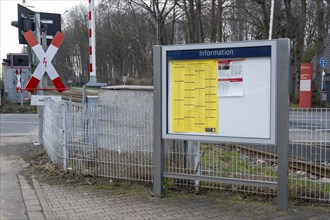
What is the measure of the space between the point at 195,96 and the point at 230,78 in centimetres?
52

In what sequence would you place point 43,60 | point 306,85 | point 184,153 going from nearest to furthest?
point 184,153 < point 43,60 < point 306,85

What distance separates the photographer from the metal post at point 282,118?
5094mm

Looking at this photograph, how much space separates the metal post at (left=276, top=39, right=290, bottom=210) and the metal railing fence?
38cm

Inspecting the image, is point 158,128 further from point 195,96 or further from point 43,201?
point 43,201

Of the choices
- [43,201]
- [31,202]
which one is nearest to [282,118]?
[43,201]

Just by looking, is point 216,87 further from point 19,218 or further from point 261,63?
point 19,218

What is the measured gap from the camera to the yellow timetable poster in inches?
219

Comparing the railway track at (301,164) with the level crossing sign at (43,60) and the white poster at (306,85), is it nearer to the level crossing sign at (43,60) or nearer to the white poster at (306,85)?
the level crossing sign at (43,60)

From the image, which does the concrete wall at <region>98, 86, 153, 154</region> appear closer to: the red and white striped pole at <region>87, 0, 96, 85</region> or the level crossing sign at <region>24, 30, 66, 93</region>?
the red and white striped pole at <region>87, 0, 96, 85</region>

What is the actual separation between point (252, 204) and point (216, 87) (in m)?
1.57

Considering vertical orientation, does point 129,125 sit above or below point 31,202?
above

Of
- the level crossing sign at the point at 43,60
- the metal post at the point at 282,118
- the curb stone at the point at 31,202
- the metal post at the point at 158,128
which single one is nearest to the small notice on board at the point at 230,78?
the metal post at the point at 282,118

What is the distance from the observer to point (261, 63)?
5.30 metres

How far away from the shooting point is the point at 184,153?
20.0 feet
